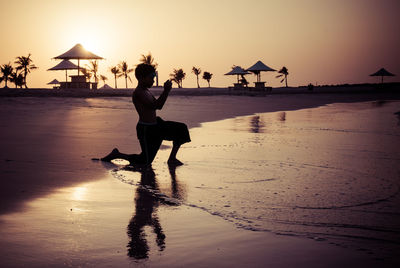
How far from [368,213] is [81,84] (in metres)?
32.8

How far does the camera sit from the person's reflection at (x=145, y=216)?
2.52 meters

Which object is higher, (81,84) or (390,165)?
(81,84)

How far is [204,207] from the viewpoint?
352cm

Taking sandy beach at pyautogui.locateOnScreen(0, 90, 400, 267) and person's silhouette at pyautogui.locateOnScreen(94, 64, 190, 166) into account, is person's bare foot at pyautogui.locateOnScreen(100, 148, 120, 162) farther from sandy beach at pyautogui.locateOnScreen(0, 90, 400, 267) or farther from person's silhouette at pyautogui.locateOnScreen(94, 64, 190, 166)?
sandy beach at pyautogui.locateOnScreen(0, 90, 400, 267)

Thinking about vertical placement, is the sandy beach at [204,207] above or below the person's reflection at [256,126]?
below

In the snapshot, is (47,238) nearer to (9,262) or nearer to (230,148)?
(9,262)

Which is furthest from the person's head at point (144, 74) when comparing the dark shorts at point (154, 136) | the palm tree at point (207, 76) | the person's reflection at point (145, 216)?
the palm tree at point (207, 76)

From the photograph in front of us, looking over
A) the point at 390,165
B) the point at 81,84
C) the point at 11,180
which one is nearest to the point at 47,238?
the point at 11,180

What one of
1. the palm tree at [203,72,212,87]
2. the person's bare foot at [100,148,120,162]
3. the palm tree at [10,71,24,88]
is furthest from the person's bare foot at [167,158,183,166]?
the palm tree at [203,72,212,87]

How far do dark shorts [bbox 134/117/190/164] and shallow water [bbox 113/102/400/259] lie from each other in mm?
251

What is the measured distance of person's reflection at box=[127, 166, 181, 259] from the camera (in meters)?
2.52

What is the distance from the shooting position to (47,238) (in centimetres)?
266

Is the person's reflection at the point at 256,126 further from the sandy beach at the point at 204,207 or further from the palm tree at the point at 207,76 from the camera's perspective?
the palm tree at the point at 207,76

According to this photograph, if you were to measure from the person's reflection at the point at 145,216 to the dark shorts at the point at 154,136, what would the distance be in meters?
0.65
